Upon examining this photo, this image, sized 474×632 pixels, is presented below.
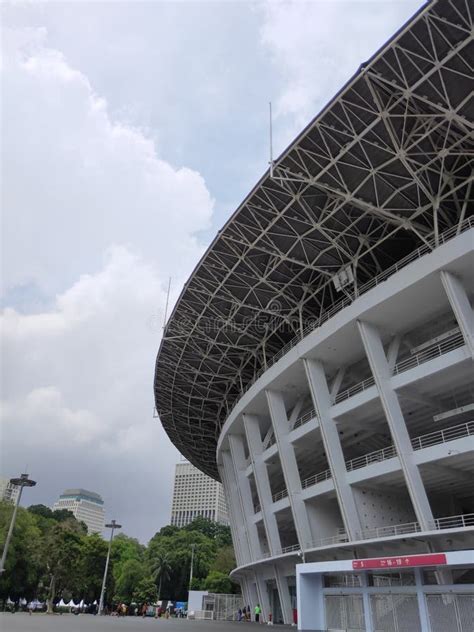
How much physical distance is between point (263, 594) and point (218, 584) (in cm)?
3642

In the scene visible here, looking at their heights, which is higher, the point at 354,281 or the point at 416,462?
the point at 354,281

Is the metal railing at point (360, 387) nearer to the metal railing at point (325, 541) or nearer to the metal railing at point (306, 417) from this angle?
the metal railing at point (306, 417)

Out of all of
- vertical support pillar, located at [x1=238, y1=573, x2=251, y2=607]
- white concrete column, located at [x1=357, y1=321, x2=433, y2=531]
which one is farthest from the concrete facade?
vertical support pillar, located at [x1=238, y1=573, x2=251, y2=607]

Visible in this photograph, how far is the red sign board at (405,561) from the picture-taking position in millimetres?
16205

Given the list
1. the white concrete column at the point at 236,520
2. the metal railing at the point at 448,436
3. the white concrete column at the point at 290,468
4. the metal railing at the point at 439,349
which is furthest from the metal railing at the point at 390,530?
the white concrete column at the point at 236,520

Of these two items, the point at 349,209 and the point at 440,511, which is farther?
the point at 440,511

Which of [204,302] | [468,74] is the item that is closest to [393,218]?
[468,74]

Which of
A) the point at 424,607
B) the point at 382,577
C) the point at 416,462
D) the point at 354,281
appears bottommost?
the point at 424,607

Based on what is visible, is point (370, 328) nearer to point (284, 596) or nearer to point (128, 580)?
point (284, 596)

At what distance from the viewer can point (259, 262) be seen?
29812 millimetres

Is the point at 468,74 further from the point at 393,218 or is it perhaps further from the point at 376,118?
the point at 393,218

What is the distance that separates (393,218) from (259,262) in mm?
8508

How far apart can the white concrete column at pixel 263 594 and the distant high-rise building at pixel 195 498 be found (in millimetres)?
144720

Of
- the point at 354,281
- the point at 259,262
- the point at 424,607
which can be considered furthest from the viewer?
the point at 259,262
